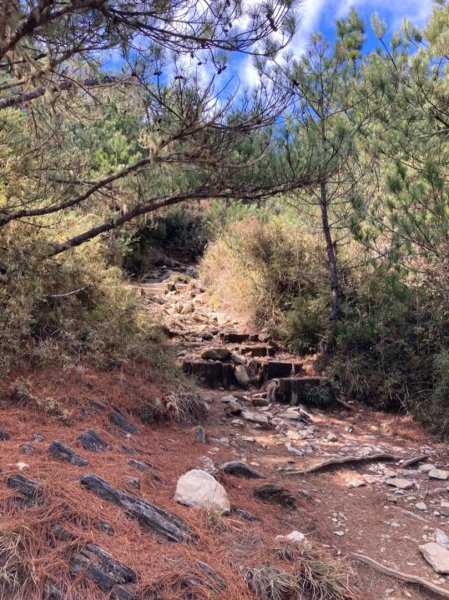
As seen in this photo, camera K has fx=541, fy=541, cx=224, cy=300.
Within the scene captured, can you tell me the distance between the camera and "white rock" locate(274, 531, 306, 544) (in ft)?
10.2

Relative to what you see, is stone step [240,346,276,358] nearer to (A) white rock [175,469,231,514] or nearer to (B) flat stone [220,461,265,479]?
(B) flat stone [220,461,265,479]

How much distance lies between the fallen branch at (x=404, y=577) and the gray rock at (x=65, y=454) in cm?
181

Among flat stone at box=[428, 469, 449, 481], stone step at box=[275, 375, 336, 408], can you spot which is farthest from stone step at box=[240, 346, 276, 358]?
flat stone at box=[428, 469, 449, 481]

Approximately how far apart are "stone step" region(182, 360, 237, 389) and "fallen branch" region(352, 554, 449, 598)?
4.00 metres

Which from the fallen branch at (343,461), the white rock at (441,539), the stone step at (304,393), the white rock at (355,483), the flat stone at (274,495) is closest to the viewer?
the white rock at (441,539)

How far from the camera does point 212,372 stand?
7.27 metres

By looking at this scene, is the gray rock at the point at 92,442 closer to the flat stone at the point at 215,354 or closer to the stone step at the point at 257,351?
the flat stone at the point at 215,354

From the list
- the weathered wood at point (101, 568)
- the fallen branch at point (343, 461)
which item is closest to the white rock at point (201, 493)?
the weathered wood at point (101, 568)

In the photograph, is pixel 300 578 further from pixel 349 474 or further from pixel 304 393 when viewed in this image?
pixel 304 393

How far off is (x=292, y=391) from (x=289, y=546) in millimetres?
3909

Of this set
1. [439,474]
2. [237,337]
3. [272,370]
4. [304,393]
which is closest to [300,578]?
[439,474]

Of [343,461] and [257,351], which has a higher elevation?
[257,351]

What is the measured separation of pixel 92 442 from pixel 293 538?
5.08ft

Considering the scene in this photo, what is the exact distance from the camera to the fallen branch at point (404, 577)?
121 inches
